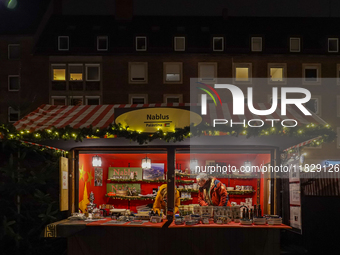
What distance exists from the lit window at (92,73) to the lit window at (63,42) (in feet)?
7.42

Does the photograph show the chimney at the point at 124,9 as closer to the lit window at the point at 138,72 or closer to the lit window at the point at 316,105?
the lit window at the point at 138,72

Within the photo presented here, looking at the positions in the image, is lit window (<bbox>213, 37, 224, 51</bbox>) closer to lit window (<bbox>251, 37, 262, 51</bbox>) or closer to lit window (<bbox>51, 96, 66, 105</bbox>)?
lit window (<bbox>251, 37, 262, 51</bbox>)

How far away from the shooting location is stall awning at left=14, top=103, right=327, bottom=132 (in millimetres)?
8477

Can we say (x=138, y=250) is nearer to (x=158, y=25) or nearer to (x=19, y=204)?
(x=19, y=204)

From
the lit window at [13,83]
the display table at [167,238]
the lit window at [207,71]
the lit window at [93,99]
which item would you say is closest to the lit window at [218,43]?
the lit window at [207,71]

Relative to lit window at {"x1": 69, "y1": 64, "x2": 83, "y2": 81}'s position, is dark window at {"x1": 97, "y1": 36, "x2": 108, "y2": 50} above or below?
above

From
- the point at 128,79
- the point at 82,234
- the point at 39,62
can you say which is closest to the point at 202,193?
the point at 82,234

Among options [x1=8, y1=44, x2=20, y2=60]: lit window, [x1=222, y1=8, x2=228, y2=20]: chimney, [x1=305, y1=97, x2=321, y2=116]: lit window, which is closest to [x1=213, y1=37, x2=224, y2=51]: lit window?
[x1=222, y1=8, x2=228, y2=20]: chimney

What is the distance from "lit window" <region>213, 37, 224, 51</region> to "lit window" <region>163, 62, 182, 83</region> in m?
3.14

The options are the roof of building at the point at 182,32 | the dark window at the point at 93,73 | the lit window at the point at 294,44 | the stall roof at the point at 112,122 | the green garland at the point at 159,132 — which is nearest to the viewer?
the green garland at the point at 159,132

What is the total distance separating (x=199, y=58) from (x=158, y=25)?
15.2 ft

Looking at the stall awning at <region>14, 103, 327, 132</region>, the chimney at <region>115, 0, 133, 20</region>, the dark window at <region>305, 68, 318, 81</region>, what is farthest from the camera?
the chimney at <region>115, 0, 133, 20</region>

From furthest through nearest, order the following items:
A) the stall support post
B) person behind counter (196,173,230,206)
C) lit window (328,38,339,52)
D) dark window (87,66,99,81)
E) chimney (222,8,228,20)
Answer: chimney (222,8,228,20)
lit window (328,38,339,52)
dark window (87,66,99,81)
person behind counter (196,173,230,206)
the stall support post

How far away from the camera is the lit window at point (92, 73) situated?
95.8 ft
